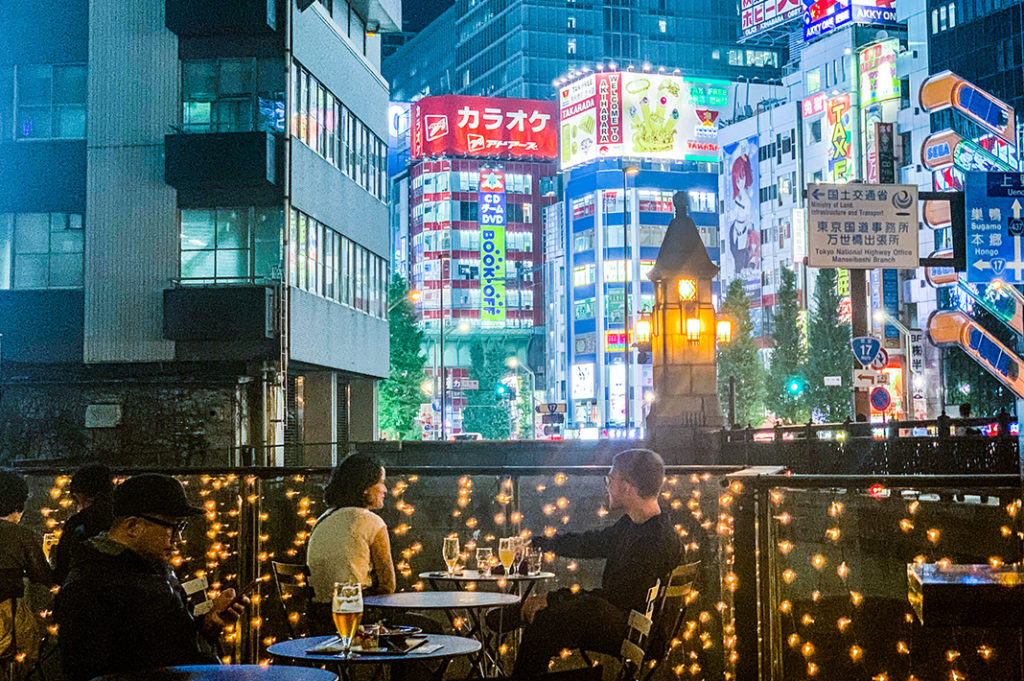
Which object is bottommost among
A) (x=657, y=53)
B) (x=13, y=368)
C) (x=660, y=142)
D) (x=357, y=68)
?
(x=13, y=368)

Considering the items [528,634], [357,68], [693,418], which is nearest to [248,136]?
[357,68]

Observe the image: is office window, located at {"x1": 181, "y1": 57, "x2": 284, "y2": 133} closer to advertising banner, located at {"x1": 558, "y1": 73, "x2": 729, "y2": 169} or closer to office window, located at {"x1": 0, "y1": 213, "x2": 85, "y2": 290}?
office window, located at {"x1": 0, "y1": 213, "x2": 85, "y2": 290}

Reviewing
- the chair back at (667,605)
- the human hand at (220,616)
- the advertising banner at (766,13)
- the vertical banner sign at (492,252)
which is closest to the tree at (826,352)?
the advertising banner at (766,13)

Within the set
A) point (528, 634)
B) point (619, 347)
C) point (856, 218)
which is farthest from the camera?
point (619, 347)

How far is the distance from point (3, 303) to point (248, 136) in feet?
23.0

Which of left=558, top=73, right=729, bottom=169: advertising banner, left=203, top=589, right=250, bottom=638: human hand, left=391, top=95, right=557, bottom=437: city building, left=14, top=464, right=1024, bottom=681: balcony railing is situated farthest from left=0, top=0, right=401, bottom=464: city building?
left=391, top=95, right=557, bottom=437: city building

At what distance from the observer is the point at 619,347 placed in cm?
9681

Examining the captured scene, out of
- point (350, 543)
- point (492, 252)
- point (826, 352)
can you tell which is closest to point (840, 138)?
point (826, 352)

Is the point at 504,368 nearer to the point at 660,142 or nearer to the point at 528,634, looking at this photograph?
the point at 660,142

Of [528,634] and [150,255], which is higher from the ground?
[150,255]

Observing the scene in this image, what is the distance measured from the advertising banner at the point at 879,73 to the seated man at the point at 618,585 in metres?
74.3

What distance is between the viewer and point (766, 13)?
323 ft

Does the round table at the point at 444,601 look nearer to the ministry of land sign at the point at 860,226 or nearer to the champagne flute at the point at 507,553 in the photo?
the champagne flute at the point at 507,553

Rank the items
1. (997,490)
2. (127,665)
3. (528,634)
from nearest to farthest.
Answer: (127,665) < (997,490) < (528,634)
